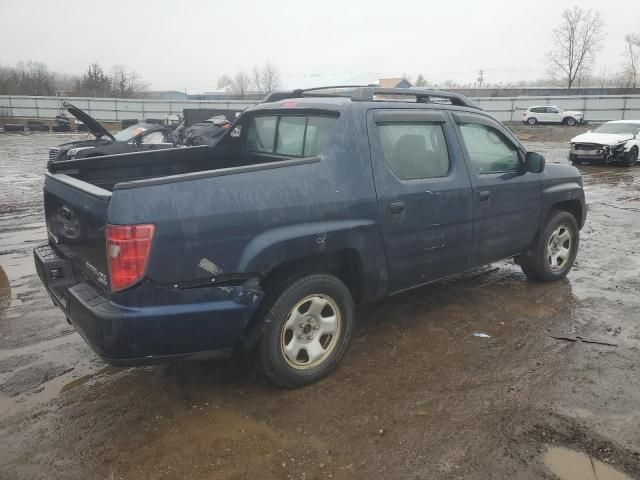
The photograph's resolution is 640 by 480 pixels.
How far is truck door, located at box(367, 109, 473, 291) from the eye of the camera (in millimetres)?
3580

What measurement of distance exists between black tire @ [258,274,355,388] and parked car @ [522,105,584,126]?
1471 inches

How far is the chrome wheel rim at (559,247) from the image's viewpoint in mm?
5289

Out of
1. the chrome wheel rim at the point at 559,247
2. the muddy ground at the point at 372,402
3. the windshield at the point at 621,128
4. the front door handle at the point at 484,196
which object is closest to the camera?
the muddy ground at the point at 372,402

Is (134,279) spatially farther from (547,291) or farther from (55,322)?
(547,291)

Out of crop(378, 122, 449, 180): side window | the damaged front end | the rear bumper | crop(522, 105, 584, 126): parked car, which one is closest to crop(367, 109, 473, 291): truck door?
crop(378, 122, 449, 180): side window

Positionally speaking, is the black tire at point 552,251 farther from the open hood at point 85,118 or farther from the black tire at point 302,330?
the open hood at point 85,118

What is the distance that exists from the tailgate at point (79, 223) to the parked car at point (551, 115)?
125 ft

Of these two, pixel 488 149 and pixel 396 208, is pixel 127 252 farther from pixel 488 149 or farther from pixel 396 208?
pixel 488 149

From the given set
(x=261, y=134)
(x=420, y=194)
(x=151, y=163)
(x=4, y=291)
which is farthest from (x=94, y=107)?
(x=420, y=194)

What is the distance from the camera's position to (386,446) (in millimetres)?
2787

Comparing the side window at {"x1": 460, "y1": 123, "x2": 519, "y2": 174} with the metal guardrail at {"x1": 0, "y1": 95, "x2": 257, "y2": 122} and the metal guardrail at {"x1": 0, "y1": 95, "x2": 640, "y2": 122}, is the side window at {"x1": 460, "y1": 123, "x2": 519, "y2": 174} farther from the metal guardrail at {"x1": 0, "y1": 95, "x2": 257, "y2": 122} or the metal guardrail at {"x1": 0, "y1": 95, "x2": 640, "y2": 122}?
the metal guardrail at {"x1": 0, "y1": 95, "x2": 257, "y2": 122}

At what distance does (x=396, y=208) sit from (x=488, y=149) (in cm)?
147

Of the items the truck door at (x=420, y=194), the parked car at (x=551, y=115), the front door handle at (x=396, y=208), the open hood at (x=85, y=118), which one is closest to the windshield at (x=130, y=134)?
the open hood at (x=85, y=118)

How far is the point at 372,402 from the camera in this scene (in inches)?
126
